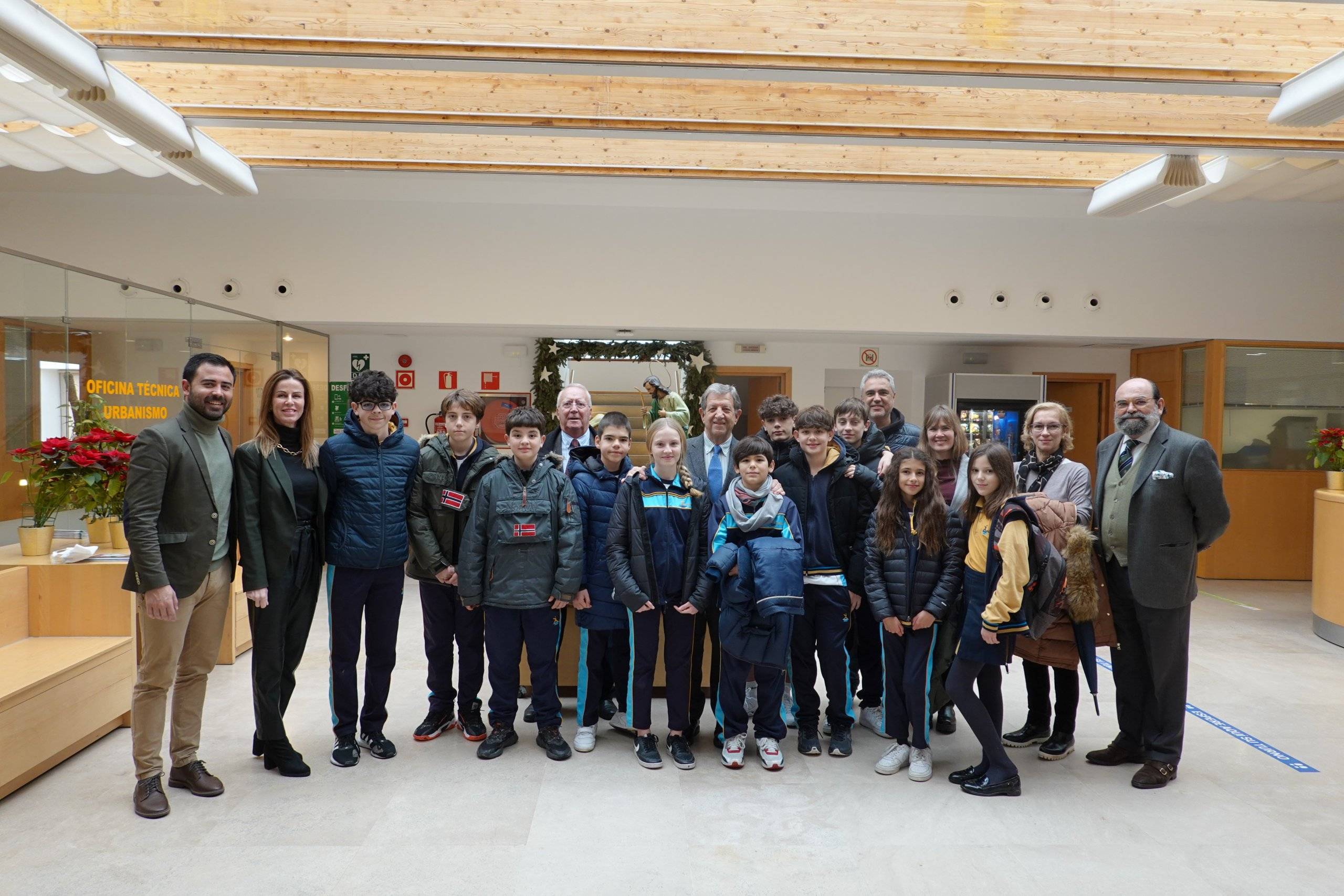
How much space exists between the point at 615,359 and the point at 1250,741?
6.16 m

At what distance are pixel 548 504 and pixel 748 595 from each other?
3.12 ft

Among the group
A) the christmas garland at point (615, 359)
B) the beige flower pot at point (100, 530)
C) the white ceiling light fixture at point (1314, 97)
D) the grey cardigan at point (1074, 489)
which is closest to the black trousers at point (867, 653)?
the grey cardigan at point (1074, 489)

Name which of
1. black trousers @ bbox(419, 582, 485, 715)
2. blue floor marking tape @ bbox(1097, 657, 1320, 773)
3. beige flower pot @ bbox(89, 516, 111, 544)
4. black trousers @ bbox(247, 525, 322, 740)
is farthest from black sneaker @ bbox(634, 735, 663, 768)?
beige flower pot @ bbox(89, 516, 111, 544)

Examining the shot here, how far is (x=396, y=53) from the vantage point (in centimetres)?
420

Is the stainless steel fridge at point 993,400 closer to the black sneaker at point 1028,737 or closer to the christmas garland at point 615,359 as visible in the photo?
the christmas garland at point 615,359

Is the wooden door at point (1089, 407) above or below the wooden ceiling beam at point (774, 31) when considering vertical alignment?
below

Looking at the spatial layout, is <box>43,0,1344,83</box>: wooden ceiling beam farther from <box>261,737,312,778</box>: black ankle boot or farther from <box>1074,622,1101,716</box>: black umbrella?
<box>261,737,312,778</box>: black ankle boot

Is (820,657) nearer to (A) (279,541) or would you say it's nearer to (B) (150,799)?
(A) (279,541)

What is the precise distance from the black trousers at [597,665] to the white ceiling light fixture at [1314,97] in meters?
4.34

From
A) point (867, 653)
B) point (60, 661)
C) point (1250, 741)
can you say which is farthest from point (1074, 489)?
point (60, 661)

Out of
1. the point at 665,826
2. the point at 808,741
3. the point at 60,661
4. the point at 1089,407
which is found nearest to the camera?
the point at 665,826

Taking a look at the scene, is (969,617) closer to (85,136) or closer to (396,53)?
(396,53)

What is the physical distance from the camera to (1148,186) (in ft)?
20.0

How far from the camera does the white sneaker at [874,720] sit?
13.4 ft
